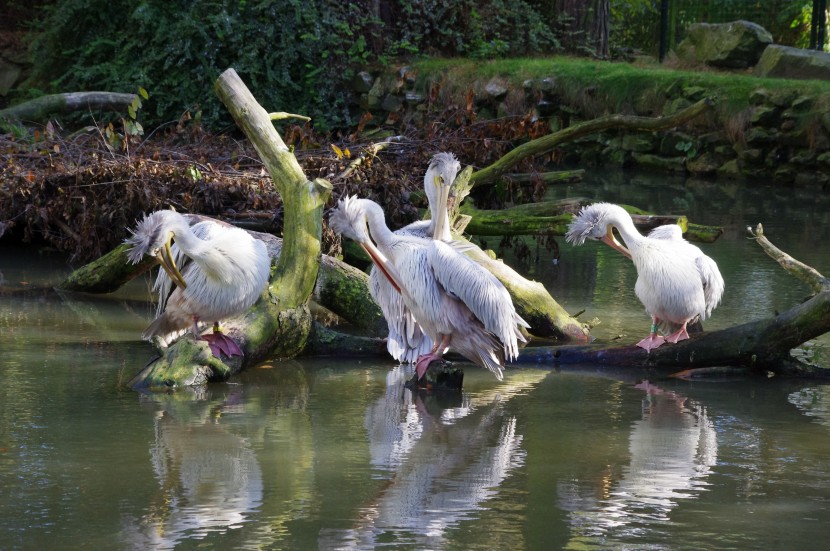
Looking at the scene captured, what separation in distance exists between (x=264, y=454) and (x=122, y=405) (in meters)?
0.94

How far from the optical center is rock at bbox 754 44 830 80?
15.2 meters

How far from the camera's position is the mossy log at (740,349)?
5.49 m

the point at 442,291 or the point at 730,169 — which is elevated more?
the point at 730,169

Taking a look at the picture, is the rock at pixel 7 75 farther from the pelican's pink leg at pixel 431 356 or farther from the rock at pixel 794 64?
the pelican's pink leg at pixel 431 356

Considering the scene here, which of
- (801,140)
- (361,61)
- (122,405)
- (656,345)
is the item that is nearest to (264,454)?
(122,405)

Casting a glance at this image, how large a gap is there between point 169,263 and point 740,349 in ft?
9.16

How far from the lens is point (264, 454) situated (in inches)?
178

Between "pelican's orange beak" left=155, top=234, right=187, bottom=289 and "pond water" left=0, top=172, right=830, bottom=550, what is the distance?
52cm

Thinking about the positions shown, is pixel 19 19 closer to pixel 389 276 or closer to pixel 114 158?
pixel 114 158

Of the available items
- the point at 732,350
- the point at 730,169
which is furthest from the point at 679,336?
the point at 730,169

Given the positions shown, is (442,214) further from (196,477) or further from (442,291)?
(196,477)

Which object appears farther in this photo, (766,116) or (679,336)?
(766,116)

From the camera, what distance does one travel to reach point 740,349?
18.6ft

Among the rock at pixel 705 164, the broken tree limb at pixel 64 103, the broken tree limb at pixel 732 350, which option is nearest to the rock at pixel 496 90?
the rock at pixel 705 164
